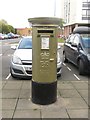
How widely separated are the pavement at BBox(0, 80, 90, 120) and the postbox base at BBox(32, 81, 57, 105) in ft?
0.40

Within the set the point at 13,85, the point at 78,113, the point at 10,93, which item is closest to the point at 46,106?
the point at 78,113

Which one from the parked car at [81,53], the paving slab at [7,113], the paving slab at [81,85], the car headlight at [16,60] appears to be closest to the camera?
the paving slab at [7,113]

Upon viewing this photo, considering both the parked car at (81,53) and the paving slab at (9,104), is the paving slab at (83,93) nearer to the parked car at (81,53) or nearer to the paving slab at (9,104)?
the paving slab at (9,104)

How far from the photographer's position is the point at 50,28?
19.1 feet

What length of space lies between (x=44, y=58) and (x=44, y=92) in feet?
2.52

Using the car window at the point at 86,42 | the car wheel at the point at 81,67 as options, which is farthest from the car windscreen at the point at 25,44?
the car window at the point at 86,42

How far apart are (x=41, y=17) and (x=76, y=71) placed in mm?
5358

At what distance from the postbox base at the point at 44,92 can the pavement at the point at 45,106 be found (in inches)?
4.8

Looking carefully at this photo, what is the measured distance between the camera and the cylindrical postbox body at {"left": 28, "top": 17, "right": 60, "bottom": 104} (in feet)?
19.1

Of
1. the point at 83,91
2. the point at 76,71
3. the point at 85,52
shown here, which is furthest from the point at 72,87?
the point at 76,71

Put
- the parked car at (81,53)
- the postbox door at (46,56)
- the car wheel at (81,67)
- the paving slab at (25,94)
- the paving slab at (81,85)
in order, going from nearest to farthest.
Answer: the postbox door at (46,56)
the paving slab at (25,94)
the paving slab at (81,85)
the parked car at (81,53)
the car wheel at (81,67)

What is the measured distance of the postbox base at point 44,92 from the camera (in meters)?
5.93

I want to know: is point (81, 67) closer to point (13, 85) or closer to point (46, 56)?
point (13, 85)

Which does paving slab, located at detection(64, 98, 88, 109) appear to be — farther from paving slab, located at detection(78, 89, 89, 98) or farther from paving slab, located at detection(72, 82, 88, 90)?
paving slab, located at detection(72, 82, 88, 90)
